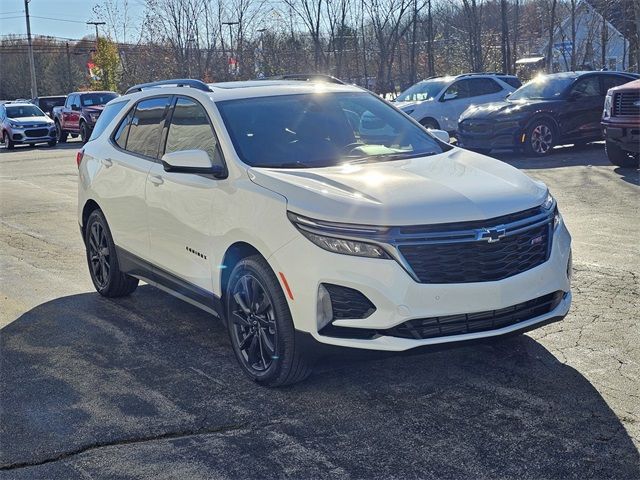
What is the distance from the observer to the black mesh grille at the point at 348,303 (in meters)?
4.32

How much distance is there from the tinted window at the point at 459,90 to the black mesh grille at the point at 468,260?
16.1 meters

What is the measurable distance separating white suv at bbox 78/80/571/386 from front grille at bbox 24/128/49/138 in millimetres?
25001

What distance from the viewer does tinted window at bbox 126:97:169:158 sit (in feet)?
20.6

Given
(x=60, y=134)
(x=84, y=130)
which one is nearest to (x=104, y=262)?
(x=84, y=130)

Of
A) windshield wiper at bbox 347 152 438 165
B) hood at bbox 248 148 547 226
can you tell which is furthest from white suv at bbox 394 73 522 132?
hood at bbox 248 148 547 226

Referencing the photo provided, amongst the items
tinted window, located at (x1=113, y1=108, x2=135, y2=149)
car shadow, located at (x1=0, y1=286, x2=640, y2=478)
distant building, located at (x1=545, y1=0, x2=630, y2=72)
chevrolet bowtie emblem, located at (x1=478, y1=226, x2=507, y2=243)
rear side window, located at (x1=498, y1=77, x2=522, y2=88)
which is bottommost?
car shadow, located at (x1=0, y1=286, x2=640, y2=478)

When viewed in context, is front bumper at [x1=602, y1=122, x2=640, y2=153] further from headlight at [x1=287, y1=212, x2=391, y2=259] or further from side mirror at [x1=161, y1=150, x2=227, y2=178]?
headlight at [x1=287, y1=212, x2=391, y2=259]

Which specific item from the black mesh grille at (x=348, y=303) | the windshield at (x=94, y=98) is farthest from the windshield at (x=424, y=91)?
the black mesh grille at (x=348, y=303)

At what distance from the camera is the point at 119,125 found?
6984 millimetres

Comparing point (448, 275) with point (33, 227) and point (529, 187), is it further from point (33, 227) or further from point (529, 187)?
point (33, 227)

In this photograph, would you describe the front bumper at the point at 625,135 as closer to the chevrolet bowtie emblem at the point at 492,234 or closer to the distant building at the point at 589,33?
the chevrolet bowtie emblem at the point at 492,234

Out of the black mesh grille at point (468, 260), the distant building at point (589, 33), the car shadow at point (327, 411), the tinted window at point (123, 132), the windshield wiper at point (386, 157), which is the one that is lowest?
the car shadow at point (327, 411)

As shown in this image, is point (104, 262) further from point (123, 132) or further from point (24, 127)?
point (24, 127)

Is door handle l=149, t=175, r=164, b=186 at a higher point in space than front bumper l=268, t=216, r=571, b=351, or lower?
higher
